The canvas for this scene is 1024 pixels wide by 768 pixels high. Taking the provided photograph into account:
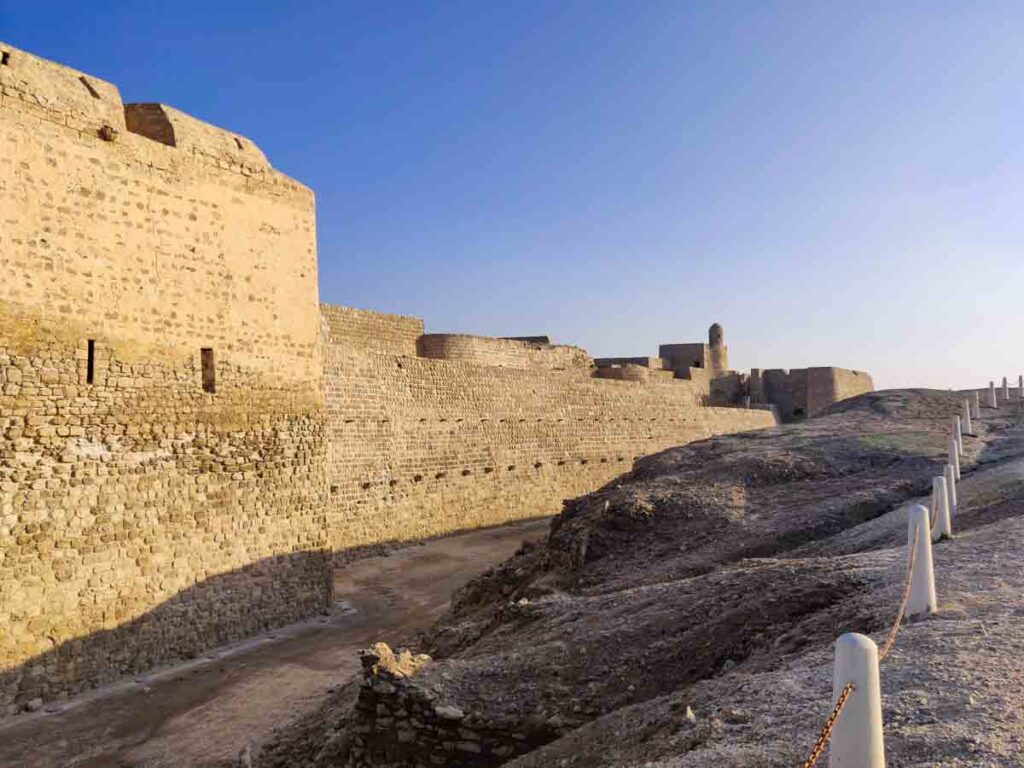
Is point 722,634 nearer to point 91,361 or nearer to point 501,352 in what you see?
point 91,361

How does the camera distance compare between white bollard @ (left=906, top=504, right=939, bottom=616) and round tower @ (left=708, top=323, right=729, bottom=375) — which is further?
round tower @ (left=708, top=323, right=729, bottom=375)

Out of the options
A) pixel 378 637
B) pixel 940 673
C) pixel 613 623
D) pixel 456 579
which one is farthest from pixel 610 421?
pixel 940 673

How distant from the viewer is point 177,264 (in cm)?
948

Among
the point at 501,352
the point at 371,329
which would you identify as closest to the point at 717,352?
the point at 501,352

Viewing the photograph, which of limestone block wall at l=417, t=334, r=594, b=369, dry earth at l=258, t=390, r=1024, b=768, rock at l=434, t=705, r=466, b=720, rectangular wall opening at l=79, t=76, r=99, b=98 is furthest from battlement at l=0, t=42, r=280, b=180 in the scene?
limestone block wall at l=417, t=334, r=594, b=369

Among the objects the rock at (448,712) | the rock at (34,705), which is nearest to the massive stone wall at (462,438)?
the rock at (34,705)

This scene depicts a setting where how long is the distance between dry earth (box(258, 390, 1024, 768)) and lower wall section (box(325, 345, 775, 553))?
4.82m

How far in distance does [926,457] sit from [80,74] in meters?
12.4

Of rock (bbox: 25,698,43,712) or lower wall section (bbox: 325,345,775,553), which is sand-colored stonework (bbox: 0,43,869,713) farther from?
lower wall section (bbox: 325,345,775,553)

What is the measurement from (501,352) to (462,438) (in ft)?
13.8

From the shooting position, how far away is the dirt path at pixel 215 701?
6801 millimetres

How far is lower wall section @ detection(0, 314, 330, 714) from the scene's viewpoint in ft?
25.0

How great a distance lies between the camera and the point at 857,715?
2.54 metres

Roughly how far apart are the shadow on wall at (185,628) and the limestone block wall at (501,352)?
9.57 metres
